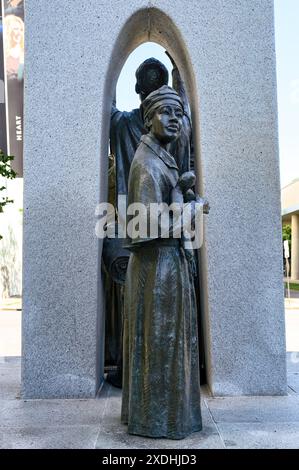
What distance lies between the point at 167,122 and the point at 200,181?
5.89ft

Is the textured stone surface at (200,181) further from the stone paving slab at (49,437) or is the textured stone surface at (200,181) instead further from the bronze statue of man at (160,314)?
the bronze statue of man at (160,314)

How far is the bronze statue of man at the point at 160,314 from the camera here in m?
3.93

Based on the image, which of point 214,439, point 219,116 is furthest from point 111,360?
point 219,116

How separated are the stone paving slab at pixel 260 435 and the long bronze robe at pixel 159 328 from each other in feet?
0.94

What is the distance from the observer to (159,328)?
3953 mm

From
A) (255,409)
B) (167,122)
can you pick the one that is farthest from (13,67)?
(255,409)

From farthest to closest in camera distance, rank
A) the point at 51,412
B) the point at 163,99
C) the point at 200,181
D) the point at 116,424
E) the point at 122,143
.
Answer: the point at 122,143 → the point at 200,181 → the point at 51,412 → the point at 116,424 → the point at 163,99

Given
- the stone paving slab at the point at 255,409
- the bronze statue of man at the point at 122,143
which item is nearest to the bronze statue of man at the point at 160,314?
the stone paving slab at the point at 255,409

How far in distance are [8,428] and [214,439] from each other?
5.50 ft

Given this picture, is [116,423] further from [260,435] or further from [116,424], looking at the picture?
[260,435]

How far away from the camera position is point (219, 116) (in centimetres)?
579

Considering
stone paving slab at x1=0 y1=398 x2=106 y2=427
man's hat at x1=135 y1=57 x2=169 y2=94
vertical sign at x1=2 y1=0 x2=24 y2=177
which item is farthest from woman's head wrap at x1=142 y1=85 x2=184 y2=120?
vertical sign at x1=2 y1=0 x2=24 y2=177

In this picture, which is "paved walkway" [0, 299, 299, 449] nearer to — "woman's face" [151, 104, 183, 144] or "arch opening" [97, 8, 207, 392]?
"arch opening" [97, 8, 207, 392]
